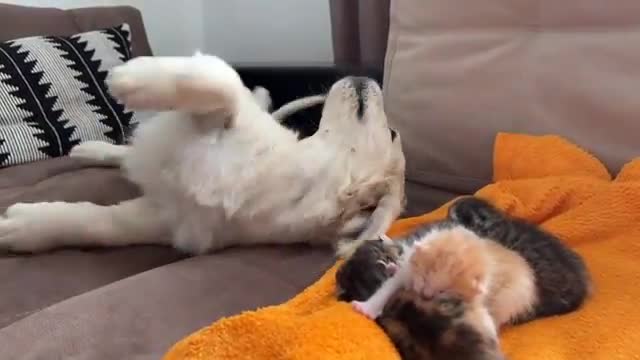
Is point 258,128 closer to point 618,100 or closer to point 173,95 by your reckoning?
point 173,95

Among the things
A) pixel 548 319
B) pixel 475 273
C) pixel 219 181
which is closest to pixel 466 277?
pixel 475 273

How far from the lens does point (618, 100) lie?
133 cm

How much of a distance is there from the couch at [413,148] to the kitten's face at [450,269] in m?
0.32

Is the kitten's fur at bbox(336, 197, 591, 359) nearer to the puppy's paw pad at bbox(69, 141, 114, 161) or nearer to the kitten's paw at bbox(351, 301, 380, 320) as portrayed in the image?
the kitten's paw at bbox(351, 301, 380, 320)

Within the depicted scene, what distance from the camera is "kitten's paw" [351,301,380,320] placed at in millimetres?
809

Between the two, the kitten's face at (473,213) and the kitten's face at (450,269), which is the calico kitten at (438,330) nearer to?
the kitten's face at (450,269)

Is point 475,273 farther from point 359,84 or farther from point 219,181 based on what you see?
point 359,84

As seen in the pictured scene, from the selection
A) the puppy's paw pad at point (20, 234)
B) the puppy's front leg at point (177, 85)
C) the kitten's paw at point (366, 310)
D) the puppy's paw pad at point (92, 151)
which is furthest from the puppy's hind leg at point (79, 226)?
the kitten's paw at point (366, 310)

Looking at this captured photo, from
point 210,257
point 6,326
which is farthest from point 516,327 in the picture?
point 6,326

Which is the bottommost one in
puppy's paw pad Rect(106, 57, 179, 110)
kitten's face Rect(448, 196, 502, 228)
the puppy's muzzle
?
kitten's face Rect(448, 196, 502, 228)

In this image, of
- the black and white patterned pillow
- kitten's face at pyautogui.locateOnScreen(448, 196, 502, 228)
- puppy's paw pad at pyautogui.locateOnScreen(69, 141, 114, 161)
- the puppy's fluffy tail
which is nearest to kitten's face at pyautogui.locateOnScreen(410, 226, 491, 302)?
kitten's face at pyautogui.locateOnScreen(448, 196, 502, 228)

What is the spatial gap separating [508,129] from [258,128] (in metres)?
0.49

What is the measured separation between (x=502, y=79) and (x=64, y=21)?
128 centimetres

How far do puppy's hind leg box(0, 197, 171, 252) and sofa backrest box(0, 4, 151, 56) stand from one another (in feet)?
2.91
